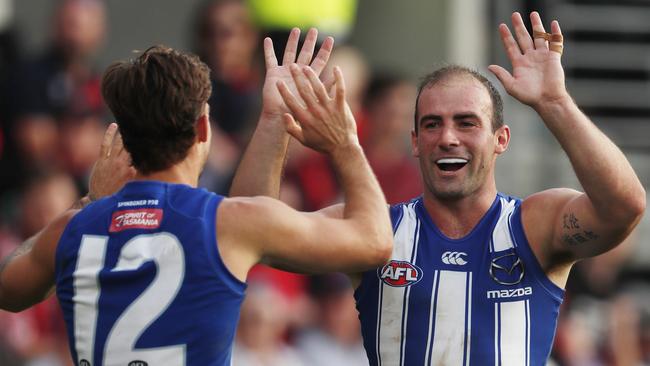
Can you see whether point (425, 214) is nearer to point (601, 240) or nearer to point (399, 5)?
point (601, 240)

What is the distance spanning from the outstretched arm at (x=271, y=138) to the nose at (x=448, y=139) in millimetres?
642

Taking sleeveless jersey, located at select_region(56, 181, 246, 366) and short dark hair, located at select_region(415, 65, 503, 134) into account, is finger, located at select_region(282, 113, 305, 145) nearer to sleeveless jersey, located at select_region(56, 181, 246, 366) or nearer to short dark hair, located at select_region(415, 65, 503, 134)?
sleeveless jersey, located at select_region(56, 181, 246, 366)

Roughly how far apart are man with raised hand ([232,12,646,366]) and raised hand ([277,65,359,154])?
1.77 ft

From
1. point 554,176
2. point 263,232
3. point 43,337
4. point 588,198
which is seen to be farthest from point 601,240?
point 554,176

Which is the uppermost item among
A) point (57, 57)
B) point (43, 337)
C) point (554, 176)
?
point (57, 57)

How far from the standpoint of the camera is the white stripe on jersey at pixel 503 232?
6.38m

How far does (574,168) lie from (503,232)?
54 centimetres

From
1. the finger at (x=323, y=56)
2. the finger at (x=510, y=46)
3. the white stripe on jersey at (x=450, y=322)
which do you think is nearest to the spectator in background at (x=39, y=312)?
the finger at (x=323, y=56)

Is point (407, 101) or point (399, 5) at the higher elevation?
point (399, 5)

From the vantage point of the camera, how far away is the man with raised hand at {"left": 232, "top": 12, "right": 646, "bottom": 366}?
19.8 feet

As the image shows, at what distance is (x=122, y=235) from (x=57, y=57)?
6512 mm

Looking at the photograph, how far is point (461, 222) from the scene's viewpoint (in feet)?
21.6

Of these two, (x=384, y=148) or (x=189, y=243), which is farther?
(x=384, y=148)

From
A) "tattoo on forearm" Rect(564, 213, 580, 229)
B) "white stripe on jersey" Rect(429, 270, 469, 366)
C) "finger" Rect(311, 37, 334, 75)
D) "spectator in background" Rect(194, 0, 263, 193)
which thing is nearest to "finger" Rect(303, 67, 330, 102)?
"finger" Rect(311, 37, 334, 75)
